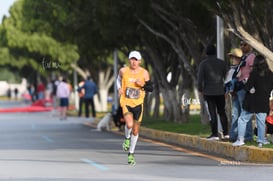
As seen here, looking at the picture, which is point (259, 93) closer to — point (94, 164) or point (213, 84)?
point (213, 84)

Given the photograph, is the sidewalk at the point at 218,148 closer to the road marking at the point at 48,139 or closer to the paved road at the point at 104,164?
the paved road at the point at 104,164

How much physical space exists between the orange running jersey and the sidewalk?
2.30m

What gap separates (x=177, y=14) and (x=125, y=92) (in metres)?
8.44

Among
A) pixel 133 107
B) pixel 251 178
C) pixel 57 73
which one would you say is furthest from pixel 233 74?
pixel 57 73

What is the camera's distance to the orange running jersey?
48.5ft

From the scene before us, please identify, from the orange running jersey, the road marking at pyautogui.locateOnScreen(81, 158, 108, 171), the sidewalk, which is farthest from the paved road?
the orange running jersey

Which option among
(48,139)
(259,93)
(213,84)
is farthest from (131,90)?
(48,139)

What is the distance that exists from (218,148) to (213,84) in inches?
55.8

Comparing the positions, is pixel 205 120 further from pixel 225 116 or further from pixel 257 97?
pixel 257 97

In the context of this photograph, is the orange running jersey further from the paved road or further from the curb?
the curb

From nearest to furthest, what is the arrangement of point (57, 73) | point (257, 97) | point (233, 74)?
point (257, 97) → point (233, 74) → point (57, 73)

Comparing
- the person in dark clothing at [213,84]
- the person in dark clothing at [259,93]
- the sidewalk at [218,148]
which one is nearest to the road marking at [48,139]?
the sidewalk at [218,148]

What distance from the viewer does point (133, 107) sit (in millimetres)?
14773

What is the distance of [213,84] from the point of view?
57.7ft
